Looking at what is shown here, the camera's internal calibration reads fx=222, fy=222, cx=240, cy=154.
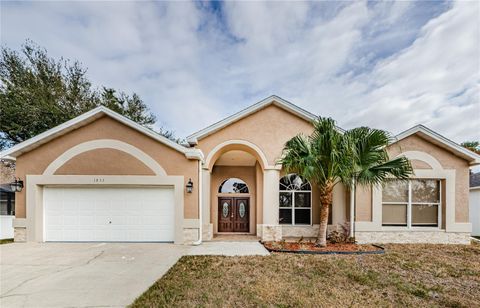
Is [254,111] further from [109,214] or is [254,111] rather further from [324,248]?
[109,214]

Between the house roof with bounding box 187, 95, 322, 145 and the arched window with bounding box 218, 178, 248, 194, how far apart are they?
4.02 metres

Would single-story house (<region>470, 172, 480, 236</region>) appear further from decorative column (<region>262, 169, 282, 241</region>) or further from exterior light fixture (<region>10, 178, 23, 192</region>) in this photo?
exterior light fixture (<region>10, 178, 23, 192</region>)

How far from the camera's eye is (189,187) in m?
9.17

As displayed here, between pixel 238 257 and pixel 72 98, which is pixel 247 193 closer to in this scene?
pixel 238 257

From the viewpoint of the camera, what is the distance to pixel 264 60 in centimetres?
1434

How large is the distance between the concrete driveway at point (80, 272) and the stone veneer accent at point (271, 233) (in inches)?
141

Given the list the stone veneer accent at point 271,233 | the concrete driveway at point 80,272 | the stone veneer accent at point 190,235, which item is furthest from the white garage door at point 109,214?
the stone veneer accent at point 271,233

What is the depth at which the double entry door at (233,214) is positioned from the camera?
1294 centimetres

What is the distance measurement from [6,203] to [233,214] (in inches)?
567

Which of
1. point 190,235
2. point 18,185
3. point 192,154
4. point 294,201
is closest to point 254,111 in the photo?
point 192,154

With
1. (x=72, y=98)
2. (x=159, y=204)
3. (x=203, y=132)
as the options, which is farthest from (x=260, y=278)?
(x=72, y=98)

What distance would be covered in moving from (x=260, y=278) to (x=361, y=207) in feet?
22.0

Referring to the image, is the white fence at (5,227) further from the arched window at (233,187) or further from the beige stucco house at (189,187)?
the arched window at (233,187)

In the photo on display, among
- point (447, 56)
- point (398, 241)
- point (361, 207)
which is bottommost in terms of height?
point (398, 241)
